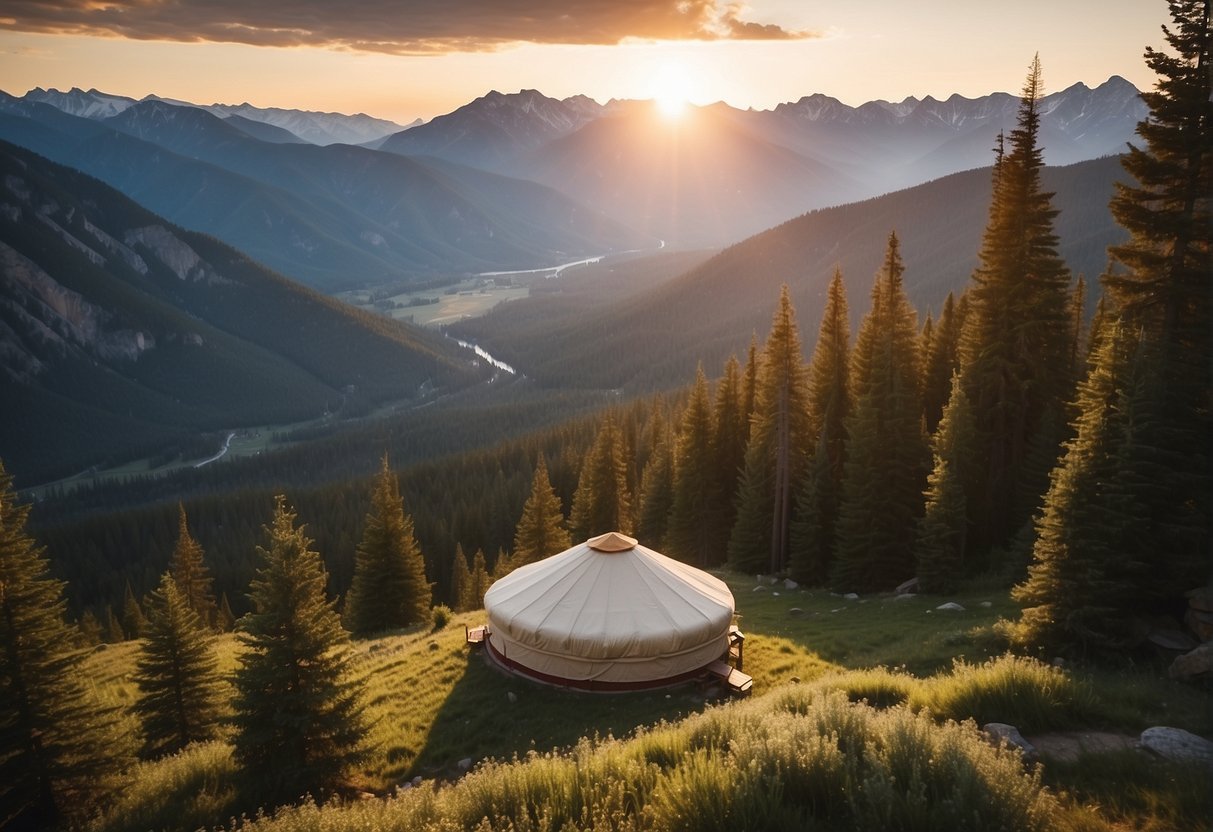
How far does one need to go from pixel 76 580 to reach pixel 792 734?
10130 cm

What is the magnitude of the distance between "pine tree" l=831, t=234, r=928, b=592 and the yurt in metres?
11.4

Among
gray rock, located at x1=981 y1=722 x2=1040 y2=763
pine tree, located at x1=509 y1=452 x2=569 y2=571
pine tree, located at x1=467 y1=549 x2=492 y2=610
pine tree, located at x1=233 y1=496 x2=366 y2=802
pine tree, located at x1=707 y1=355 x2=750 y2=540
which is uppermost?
gray rock, located at x1=981 y1=722 x2=1040 y2=763

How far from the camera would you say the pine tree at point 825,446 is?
3131 cm

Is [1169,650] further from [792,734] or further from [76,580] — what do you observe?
[76,580]

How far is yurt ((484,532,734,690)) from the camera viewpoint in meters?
17.2

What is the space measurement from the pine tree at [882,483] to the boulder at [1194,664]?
15112mm

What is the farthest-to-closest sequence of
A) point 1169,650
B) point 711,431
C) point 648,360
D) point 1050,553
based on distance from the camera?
point 648,360, point 711,431, point 1050,553, point 1169,650

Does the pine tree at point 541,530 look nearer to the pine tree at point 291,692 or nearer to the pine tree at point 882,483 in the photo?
the pine tree at point 882,483

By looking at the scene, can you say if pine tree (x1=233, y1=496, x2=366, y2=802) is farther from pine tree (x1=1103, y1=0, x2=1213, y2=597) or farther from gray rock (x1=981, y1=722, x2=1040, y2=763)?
pine tree (x1=1103, y1=0, x2=1213, y2=597)

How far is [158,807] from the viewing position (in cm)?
1155

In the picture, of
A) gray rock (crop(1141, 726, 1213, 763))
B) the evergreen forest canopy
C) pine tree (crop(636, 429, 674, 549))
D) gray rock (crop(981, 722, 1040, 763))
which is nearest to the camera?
gray rock (crop(1141, 726, 1213, 763))

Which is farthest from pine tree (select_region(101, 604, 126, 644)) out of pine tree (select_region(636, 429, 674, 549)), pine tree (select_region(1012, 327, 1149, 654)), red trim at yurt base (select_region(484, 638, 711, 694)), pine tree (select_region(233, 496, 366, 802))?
pine tree (select_region(1012, 327, 1149, 654))

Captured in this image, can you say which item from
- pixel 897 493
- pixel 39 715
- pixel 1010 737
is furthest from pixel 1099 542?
pixel 39 715

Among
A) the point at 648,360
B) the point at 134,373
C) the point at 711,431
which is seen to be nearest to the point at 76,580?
the point at 711,431
